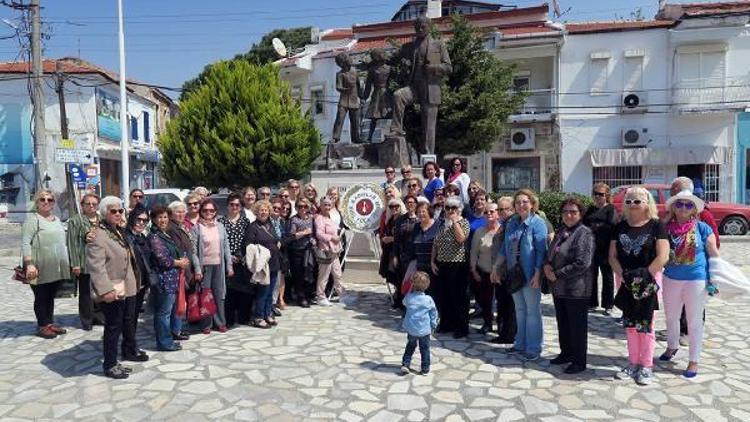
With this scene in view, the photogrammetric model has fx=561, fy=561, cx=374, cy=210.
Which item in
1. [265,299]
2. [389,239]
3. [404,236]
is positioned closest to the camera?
[265,299]

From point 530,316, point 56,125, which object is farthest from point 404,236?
point 56,125

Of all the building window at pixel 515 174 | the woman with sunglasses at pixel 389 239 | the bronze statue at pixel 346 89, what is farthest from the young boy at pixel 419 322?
the building window at pixel 515 174

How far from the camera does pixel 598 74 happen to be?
22.8 meters

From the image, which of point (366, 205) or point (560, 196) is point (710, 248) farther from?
point (560, 196)

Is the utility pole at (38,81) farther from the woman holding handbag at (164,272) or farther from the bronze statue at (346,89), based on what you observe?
the woman holding handbag at (164,272)

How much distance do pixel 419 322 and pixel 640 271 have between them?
190 cm

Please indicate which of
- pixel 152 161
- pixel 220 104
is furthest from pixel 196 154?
pixel 152 161

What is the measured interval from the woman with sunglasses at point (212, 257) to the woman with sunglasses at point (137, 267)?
0.64 metres

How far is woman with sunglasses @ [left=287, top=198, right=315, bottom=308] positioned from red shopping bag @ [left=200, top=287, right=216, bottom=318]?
4.83ft

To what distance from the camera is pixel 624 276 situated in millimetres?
4793

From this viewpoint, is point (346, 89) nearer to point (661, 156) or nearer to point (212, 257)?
point (212, 257)

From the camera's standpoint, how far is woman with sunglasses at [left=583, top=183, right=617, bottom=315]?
6578 mm

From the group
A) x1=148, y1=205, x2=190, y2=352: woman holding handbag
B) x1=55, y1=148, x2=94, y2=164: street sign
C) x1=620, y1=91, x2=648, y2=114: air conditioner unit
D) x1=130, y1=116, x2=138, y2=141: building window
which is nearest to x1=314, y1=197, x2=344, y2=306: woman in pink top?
x1=148, y1=205, x2=190, y2=352: woman holding handbag

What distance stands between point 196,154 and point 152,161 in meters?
20.7
